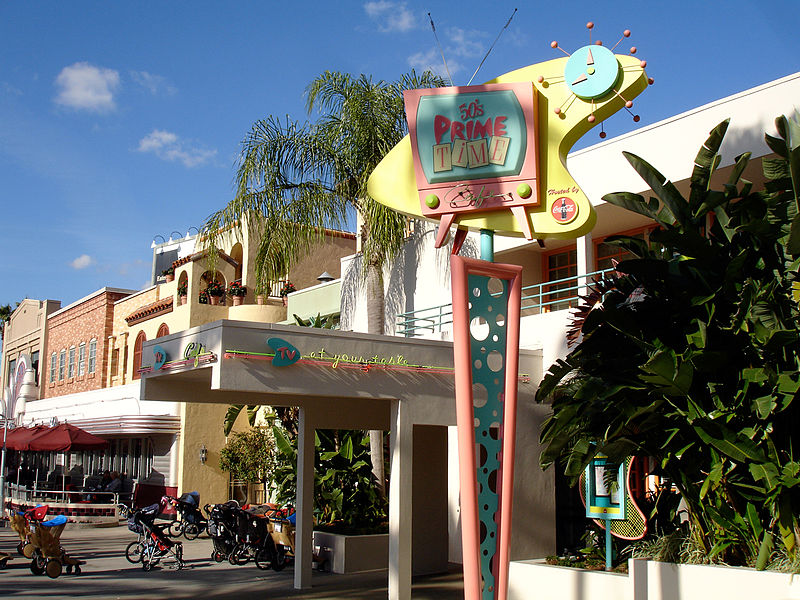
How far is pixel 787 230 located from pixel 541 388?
384cm

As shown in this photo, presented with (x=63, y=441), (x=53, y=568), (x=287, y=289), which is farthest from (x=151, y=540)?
(x=287, y=289)

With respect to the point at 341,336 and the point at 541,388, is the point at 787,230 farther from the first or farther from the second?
the point at 341,336

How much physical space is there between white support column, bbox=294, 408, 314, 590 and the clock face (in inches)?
278

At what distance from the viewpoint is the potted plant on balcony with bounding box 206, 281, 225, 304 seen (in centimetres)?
2667

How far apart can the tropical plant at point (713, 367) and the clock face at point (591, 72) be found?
3.65ft

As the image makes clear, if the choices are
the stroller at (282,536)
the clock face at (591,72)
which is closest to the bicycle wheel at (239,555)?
the stroller at (282,536)

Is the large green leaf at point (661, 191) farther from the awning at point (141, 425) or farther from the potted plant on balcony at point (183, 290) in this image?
the potted plant on balcony at point (183, 290)

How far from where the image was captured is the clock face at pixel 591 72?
380 inches

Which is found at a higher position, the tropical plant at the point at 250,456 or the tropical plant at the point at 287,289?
the tropical plant at the point at 287,289

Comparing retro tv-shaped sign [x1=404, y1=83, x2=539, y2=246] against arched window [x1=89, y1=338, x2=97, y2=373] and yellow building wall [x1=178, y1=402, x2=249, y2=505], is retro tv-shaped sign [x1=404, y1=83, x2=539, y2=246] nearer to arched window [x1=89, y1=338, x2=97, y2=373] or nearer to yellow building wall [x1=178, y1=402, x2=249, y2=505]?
yellow building wall [x1=178, y1=402, x2=249, y2=505]

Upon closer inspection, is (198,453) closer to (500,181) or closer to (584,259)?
(584,259)

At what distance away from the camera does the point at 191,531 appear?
21.1 metres

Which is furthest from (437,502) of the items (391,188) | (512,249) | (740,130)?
(740,130)

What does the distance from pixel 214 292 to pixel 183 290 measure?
1.02 meters
